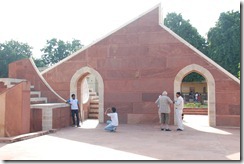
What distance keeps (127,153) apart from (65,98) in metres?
7.92

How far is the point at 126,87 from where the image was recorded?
12.6 m

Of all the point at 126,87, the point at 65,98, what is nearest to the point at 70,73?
the point at 65,98

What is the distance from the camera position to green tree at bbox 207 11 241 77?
94.4 ft

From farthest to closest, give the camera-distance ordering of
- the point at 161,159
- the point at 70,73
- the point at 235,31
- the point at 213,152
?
the point at 235,31 → the point at 70,73 → the point at 213,152 → the point at 161,159

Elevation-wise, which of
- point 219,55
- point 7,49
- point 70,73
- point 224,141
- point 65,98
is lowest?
point 224,141

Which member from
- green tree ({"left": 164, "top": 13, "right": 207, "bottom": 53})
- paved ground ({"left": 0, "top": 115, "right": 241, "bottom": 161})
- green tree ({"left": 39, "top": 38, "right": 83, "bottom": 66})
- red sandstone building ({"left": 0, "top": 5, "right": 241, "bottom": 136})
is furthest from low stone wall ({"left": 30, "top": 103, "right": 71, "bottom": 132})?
green tree ({"left": 39, "top": 38, "right": 83, "bottom": 66})

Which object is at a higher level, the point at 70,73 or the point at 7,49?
the point at 7,49

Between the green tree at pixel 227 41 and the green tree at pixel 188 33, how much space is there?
2606mm

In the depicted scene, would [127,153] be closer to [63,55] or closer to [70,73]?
[70,73]

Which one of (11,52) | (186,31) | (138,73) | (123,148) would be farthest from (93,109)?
(11,52)

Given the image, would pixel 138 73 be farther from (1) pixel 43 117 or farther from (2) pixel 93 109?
(1) pixel 43 117

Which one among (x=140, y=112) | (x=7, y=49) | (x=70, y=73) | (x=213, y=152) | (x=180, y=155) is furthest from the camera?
(x=7, y=49)

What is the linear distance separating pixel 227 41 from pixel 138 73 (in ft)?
68.3

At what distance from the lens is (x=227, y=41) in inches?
1162
